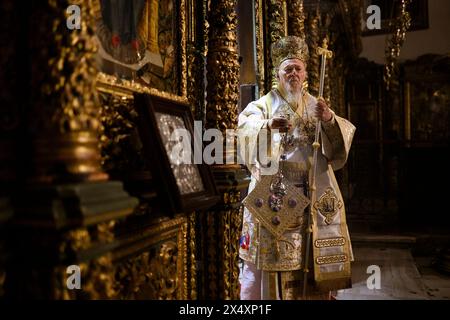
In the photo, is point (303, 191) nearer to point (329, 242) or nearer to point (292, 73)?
point (329, 242)

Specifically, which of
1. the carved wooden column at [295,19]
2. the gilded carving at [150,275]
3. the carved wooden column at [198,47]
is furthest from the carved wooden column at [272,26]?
the gilded carving at [150,275]

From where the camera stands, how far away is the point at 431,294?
385cm

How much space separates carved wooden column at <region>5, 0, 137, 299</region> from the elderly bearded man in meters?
1.86

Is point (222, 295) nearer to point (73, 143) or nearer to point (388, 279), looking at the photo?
point (73, 143)

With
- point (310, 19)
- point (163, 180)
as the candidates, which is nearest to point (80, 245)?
point (163, 180)

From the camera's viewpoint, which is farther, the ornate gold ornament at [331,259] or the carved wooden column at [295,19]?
the carved wooden column at [295,19]

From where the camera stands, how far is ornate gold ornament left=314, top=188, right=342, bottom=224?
116 inches

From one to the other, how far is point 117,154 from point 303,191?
1.80 meters

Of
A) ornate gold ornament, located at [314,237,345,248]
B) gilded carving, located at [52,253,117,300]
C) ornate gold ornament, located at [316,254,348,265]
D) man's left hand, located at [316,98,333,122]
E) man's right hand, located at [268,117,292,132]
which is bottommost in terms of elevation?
ornate gold ornament, located at [316,254,348,265]

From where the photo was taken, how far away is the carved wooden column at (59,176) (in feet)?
2.83

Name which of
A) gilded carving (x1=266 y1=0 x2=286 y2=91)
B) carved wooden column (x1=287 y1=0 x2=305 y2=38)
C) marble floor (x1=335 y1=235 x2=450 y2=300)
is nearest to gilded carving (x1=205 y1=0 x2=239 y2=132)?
gilded carving (x1=266 y1=0 x2=286 y2=91)

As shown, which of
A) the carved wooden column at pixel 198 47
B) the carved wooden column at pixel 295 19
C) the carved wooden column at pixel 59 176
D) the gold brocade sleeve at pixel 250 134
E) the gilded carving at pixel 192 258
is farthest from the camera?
the carved wooden column at pixel 295 19

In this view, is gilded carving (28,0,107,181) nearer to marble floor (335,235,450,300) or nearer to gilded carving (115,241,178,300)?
gilded carving (115,241,178,300)

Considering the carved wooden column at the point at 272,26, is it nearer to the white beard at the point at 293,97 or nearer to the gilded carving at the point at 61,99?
the white beard at the point at 293,97
